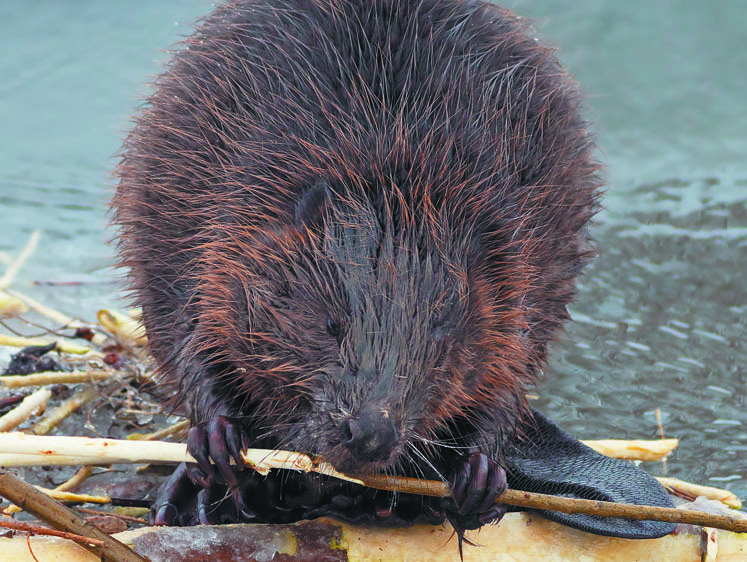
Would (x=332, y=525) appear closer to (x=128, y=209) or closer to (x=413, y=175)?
(x=413, y=175)

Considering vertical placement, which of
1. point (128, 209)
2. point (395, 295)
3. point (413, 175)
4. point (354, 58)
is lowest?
point (128, 209)

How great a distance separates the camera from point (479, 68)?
7.47 feet

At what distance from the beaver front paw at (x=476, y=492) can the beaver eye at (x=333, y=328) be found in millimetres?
415

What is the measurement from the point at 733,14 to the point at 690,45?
345 millimetres

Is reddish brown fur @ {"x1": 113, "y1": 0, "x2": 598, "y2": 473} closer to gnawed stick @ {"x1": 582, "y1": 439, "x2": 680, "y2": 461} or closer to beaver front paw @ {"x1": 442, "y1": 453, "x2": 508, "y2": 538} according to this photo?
beaver front paw @ {"x1": 442, "y1": 453, "x2": 508, "y2": 538}

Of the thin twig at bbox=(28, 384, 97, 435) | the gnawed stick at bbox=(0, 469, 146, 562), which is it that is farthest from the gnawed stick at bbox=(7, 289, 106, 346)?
the gnawed stick at bbox=(0, 469, 146, 562)

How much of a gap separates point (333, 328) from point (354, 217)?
Result: 0.22m

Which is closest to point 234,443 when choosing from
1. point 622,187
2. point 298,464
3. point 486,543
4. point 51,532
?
point 298,464

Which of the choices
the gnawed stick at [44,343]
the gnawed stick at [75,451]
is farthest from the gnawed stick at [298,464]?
the gnawed stick at [44,343]

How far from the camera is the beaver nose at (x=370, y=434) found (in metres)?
1.63

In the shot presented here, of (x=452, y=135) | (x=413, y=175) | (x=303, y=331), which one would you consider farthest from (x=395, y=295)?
(x=452, y=135)

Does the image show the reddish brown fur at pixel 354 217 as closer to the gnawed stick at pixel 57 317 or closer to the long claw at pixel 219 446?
the long claw at pixel 219 446

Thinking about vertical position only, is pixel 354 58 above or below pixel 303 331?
above

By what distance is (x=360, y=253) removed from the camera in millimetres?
1806
